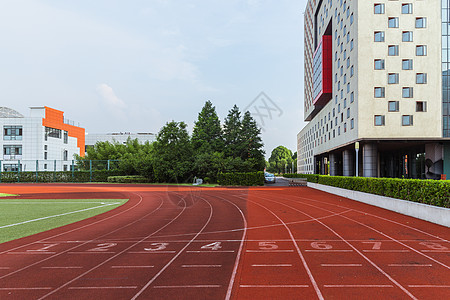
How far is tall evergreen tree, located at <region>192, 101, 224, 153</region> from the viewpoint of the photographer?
201 ft

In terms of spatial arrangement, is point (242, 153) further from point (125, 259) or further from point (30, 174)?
point (125, 259)

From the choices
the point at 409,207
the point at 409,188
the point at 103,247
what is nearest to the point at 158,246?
the point at 103,247

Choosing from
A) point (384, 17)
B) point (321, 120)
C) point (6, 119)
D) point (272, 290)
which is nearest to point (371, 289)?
point (272, 290)

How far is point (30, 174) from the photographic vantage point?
55.6 metres

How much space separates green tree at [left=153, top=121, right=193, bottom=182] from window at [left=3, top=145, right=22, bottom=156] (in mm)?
34545

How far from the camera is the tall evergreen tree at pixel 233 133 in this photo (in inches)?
2398

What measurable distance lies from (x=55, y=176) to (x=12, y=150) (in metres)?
17.0

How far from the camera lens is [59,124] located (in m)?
71.9

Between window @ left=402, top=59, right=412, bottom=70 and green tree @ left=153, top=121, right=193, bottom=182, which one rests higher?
window @ left=402, top=59, right=412, bottom=70

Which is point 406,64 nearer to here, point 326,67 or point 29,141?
point 326,67

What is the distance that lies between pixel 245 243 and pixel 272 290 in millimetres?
3976

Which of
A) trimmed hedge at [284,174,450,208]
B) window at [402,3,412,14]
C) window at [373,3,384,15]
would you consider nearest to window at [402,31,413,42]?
window at [402,3,412,14]

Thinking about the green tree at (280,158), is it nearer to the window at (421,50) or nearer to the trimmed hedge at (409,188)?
the window at (421,50)

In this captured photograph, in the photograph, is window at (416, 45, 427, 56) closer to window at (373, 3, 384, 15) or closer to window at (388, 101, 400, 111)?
window at (373, 3, 384, 15)
